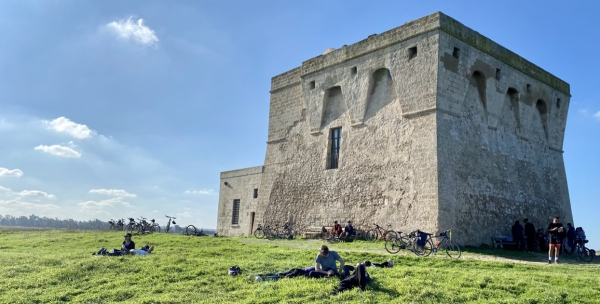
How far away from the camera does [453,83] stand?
680 inches

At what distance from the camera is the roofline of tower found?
17.3 metres

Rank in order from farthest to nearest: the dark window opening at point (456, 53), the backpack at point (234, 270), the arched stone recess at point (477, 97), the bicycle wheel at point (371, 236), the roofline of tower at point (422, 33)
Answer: the arched stone recess at point (477, 97)
the bicycle wheel at point (371, 236)
the dark window opening at point (456, 53)
the roofline of tower at point (422, 33)
the backpack at point (234, 270)

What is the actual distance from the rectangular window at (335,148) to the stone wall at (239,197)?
6.66 m

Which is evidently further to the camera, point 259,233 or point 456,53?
point 259,233

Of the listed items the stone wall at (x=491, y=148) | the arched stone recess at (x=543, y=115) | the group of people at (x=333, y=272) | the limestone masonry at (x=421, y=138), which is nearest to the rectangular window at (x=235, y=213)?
the limestone masonry at (x=421, y=138)

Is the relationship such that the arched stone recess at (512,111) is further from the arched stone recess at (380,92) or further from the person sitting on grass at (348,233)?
the person sitting on grass at (348,233)

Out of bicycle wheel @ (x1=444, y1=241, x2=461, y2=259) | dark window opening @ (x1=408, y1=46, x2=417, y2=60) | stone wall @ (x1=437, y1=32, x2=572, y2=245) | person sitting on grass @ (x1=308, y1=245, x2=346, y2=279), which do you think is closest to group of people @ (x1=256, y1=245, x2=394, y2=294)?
person sitting on grass @ (x1=308, y1=245, x2=346, y2=279)

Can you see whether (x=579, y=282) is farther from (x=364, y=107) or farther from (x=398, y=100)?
(x=364, y=107)

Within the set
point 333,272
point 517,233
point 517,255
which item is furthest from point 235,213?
point 333,272

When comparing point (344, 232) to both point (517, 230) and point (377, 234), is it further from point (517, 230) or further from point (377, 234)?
point (517, 230)

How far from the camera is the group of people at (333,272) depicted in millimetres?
8492

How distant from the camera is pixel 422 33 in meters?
17.5

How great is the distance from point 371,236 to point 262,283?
9.29 metres

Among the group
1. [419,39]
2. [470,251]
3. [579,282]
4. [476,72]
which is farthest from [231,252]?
[476,72]
